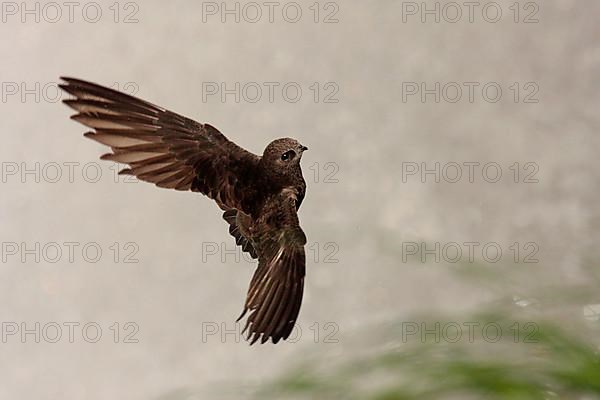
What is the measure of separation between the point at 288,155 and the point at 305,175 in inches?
22.1

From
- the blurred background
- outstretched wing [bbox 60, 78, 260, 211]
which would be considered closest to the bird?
outstretched wing [bbox 60, 78, 260, 211]

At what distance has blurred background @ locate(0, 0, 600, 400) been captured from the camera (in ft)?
3.62

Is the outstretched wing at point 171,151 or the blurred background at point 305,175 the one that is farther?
the blurred background at point 305,175

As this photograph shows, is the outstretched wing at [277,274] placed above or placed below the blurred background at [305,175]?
below

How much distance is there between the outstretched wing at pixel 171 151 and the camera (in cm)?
46

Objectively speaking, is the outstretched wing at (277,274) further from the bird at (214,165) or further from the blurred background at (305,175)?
the blurred background at (305,175)

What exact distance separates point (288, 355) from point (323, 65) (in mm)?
410

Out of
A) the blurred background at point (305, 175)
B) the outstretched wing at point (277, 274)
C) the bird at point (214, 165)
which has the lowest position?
the outstretched wing at point (277, 274)

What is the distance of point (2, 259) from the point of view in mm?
1096

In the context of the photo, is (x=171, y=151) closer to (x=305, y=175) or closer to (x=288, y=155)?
(x=288, y=155)

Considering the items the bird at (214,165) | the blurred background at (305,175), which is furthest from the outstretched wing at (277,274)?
the blurred background at (305,175)

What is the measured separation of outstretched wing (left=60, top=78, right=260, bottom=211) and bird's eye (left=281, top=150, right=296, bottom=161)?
0.07 ft

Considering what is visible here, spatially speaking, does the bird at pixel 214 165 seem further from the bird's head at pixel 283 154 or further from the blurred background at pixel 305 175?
the blurred background at pixel 305 175

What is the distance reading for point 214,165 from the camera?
493 mm
